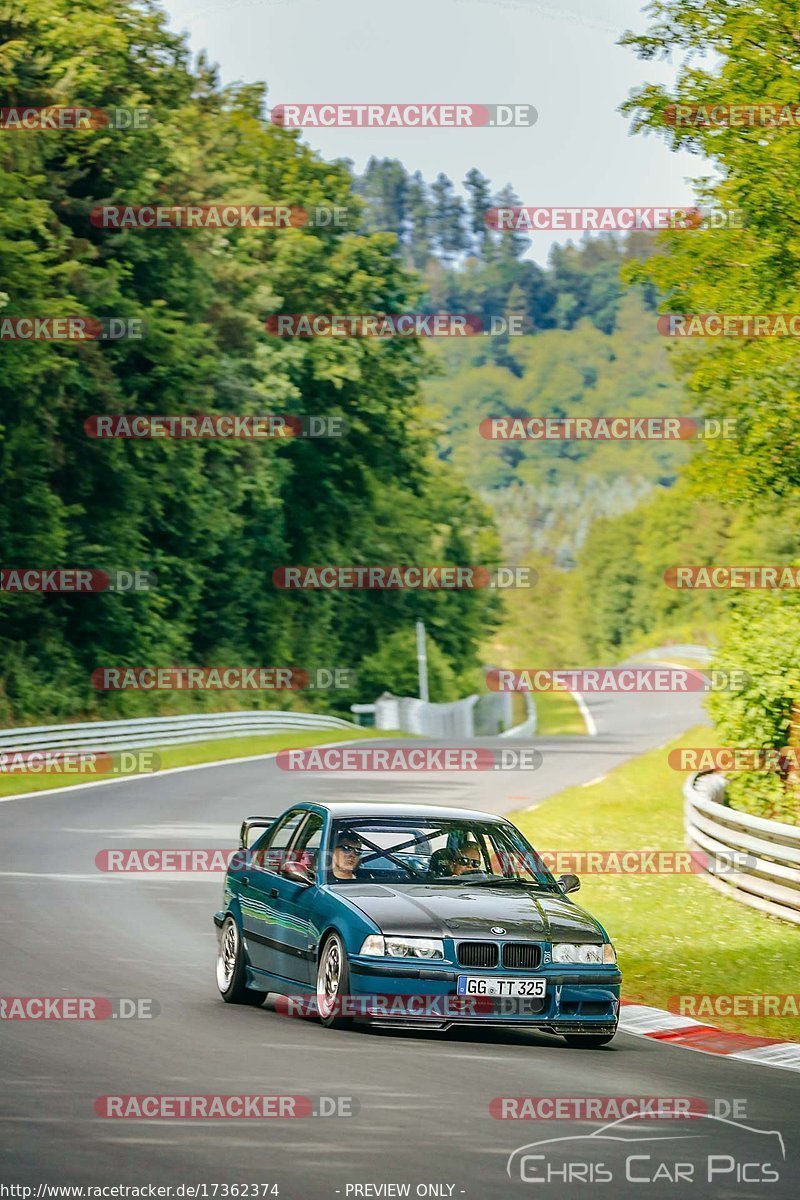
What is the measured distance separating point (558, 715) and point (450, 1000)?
8047cm

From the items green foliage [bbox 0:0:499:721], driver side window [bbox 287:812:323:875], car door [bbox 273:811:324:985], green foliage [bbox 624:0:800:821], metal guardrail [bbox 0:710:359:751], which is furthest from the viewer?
green foliage [bbox 0:0:499:721]

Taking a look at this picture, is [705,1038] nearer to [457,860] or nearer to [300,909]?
[457,860]

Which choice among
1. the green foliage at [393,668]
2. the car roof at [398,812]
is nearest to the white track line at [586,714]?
the green foliage at [393,668]

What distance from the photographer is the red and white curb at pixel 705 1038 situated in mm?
10828

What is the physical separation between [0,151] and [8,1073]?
122 ft

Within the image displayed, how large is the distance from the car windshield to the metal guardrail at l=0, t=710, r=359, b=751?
23.9 meters

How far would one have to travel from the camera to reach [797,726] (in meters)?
20.7

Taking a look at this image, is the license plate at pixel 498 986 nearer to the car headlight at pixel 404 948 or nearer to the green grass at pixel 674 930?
the car headlight at pixel 404 948

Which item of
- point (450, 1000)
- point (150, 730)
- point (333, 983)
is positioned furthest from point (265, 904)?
point (150, 730)

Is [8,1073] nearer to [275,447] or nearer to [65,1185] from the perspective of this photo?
[65,1185]

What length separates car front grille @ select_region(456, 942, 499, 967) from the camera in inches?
407

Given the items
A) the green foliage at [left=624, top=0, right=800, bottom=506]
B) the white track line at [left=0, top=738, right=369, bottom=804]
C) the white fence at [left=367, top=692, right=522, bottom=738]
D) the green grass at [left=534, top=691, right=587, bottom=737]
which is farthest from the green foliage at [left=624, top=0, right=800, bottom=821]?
the green grass at [left=534, top=691, right=587, bottom=737]

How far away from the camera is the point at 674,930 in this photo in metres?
16.6

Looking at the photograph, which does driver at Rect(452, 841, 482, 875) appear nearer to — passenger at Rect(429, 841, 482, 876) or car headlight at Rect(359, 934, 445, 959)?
passenger at Rect(429, 841, 482, 876)
